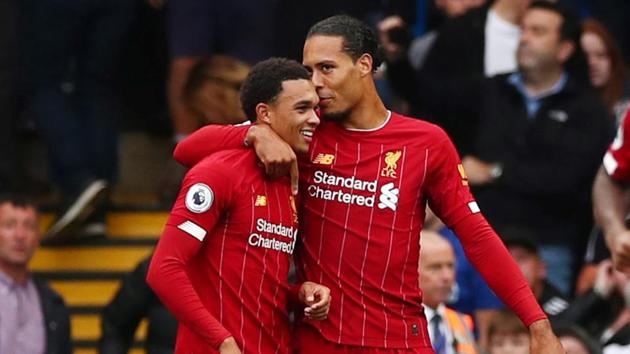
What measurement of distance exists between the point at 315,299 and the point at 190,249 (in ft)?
1.65

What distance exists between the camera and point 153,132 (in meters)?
13.1

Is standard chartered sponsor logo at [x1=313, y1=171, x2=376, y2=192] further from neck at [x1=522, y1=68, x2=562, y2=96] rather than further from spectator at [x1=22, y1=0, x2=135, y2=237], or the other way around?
spectator at [x1=22, y1=0, x2=135, y2=237]

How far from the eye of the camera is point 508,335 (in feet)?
33.2

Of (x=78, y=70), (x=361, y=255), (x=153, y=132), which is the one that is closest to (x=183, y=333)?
(x=361, y=255)

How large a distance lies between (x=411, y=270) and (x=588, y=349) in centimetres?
227

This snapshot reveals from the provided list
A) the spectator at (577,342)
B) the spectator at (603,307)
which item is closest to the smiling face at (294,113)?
the spectator at (577,342)

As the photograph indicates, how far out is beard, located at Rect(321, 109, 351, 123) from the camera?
759cm

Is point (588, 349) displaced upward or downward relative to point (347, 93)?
Answer: downward

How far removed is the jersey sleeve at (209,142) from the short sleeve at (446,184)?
0.71 meters

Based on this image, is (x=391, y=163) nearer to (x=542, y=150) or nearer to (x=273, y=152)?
(x=273, y=152)

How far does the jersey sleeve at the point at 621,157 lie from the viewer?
8031 millimetres

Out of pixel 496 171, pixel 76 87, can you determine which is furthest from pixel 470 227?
pixel 76 87

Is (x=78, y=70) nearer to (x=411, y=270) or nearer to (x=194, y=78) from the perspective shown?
(x=194, y=78)

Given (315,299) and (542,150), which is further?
(542,150)
